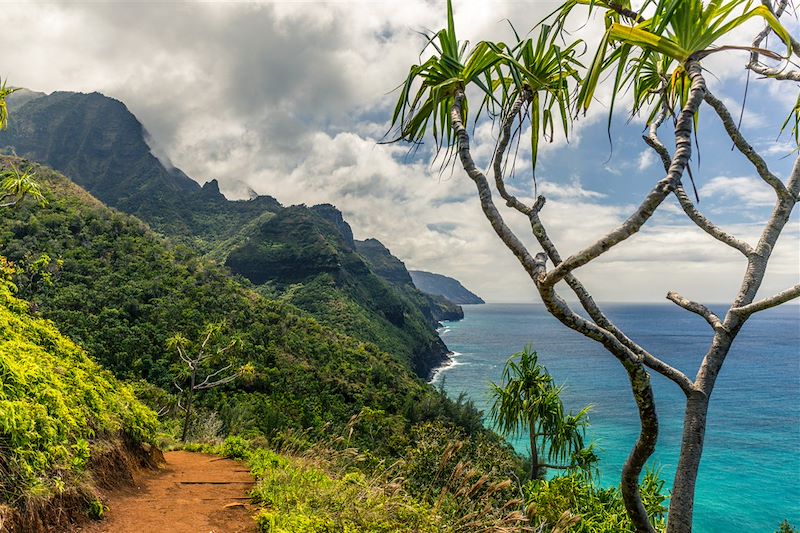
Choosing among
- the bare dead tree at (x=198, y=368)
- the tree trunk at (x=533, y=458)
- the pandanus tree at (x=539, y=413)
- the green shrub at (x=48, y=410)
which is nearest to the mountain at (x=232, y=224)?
the bare dead tree at (x=198, y=368)

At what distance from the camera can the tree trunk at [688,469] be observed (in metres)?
2.30

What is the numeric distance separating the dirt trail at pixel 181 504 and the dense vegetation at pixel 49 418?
1.27ft

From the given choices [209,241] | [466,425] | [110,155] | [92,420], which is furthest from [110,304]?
[110,155]

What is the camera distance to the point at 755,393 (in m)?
62.1

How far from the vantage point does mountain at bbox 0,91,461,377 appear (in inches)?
3024

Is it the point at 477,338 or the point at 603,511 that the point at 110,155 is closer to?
the point at 477,338

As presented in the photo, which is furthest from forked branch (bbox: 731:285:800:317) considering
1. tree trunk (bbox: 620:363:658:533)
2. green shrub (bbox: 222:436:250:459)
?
green shrub (bbox: 222:436:250:459)

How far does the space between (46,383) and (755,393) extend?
269 feet

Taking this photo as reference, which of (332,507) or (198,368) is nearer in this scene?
(332,507)

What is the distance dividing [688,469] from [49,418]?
4777 millimetres

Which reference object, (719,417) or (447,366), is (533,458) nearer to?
(719,417)

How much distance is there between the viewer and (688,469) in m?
2.33

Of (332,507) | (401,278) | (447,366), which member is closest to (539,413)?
Result: (332,507)

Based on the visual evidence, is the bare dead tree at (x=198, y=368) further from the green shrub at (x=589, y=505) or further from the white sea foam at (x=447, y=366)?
the white sea foam at (x=447, y=366)
